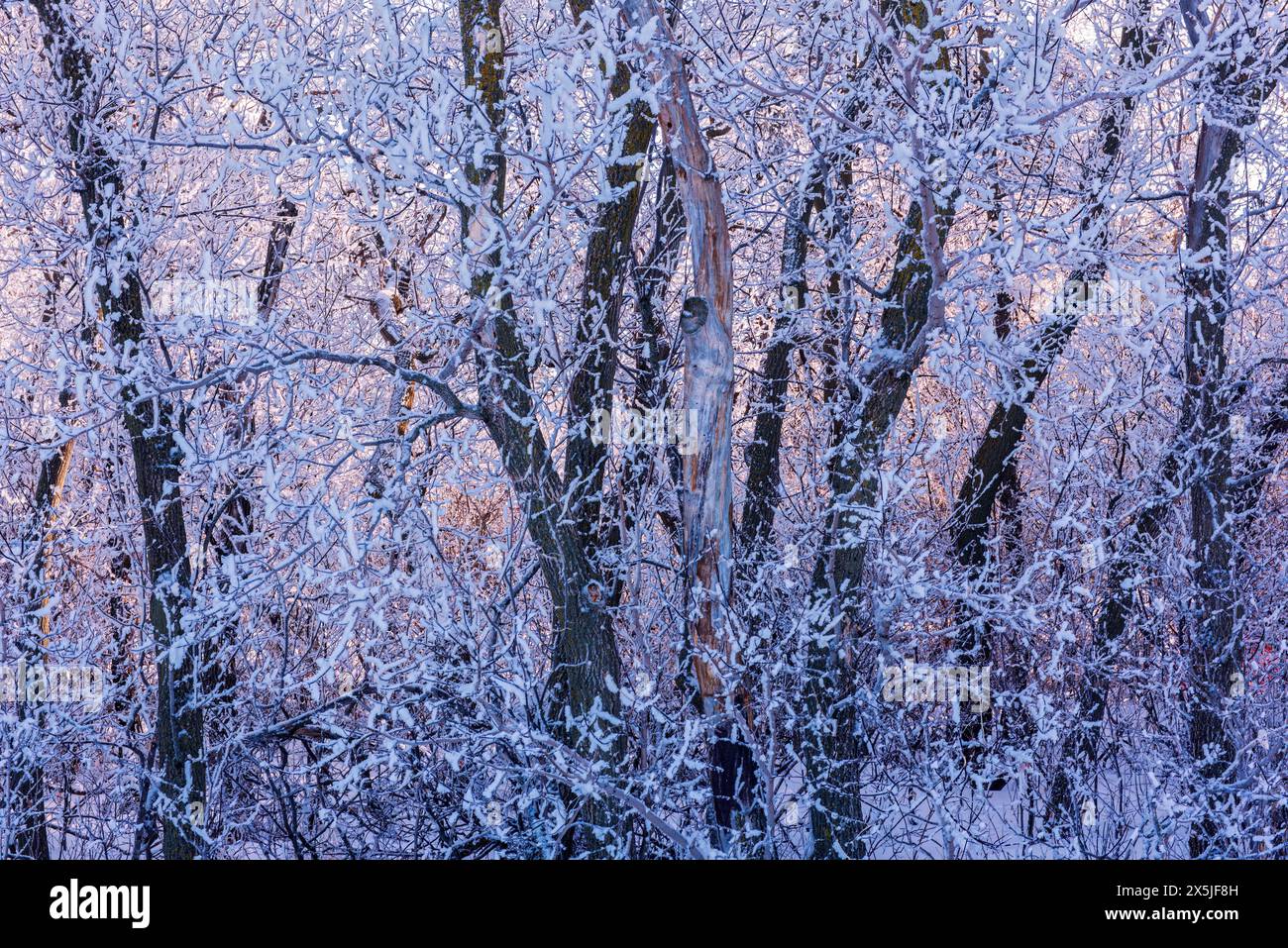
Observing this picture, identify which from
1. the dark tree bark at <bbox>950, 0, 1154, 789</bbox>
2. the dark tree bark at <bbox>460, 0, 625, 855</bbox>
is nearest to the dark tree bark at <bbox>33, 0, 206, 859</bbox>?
the dark tree bark at <bbox>460, 0, 625, 855</bbox>

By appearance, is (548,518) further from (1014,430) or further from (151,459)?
(1014,430)

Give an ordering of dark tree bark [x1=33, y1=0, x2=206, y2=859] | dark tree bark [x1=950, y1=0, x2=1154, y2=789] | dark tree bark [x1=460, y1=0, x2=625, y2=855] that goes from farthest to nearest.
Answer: dark tree bark [x1=33, y1=0, x2=206, y2=859], dark tree bark [x1=950, y1=0, x2=1154, y2=789], dark tree bark [x1=460, y1=0, x2=625, y2=855]

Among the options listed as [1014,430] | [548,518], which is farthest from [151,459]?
[1014,430]

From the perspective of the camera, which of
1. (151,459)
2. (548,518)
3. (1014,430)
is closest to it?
(548,518)

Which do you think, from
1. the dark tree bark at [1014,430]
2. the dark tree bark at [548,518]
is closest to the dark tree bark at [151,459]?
the dark tree bark at [548,518]

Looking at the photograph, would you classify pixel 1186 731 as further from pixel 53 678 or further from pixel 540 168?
pixel 53 678

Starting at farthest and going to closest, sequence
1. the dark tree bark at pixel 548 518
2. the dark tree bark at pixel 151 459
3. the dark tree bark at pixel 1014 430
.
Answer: the dark tree bark at pixel 151 459 < the dark tree bark at pixel 1014 430 < the dark tree bark at pixel 548 518

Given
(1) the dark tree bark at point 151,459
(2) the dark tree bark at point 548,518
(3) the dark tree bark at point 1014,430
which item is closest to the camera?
(2) the dark tree bark at point 548,518

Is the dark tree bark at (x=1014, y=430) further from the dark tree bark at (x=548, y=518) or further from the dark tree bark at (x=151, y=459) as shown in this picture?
the dark tree bark at (x=151, y=459)

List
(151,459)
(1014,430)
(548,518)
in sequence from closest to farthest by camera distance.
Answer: (548,518) → (151,459) → (1014,430)

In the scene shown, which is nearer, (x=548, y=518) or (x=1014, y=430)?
(x=548, y=518)

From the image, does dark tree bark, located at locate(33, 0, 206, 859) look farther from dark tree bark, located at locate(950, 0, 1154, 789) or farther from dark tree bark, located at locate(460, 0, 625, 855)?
dark tree bark, located at locate(950, 0, 1154, 789)
